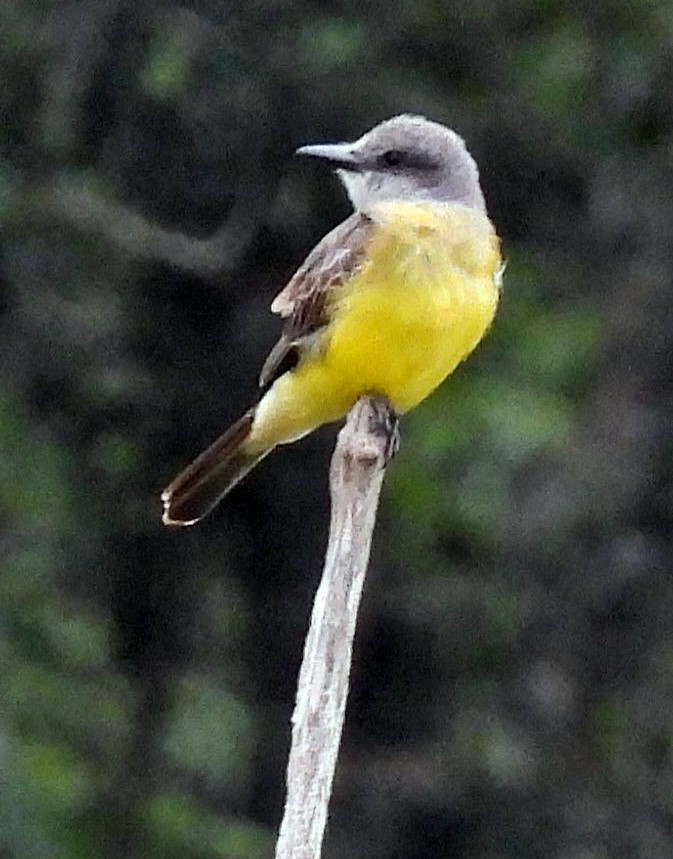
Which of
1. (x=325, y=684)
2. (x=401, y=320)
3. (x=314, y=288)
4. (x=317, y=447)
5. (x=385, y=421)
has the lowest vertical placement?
(x=325, y=684)

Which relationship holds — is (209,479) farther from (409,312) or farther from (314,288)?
(409,312)

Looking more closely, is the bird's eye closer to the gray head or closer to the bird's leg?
the gray head

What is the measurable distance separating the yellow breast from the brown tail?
17.8 inches

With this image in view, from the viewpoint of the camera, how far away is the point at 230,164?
568 cm

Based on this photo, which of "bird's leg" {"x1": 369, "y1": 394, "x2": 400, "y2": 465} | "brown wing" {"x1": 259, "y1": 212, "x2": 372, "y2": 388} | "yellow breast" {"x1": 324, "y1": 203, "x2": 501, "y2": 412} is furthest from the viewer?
"brown wing" {"x1": 259, "y1": 212, "x2": 372, "y2": 388}

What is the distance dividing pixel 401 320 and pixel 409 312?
0.06 ft

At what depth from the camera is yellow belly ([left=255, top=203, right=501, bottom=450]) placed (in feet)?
12.3

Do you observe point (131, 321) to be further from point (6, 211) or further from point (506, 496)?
point (506, 496)

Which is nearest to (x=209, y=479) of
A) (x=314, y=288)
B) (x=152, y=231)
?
(x=314, y=288)

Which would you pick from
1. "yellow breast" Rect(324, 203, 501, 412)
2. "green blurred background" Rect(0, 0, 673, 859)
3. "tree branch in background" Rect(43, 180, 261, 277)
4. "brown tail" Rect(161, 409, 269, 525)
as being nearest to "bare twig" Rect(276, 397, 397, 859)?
"yellow breast" Rect(324, 203, 501, 412)

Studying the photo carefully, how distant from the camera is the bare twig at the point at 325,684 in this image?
229 cm

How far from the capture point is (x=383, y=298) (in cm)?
379

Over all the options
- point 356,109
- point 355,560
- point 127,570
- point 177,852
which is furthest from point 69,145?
point 355,560

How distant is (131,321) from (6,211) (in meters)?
0.50
